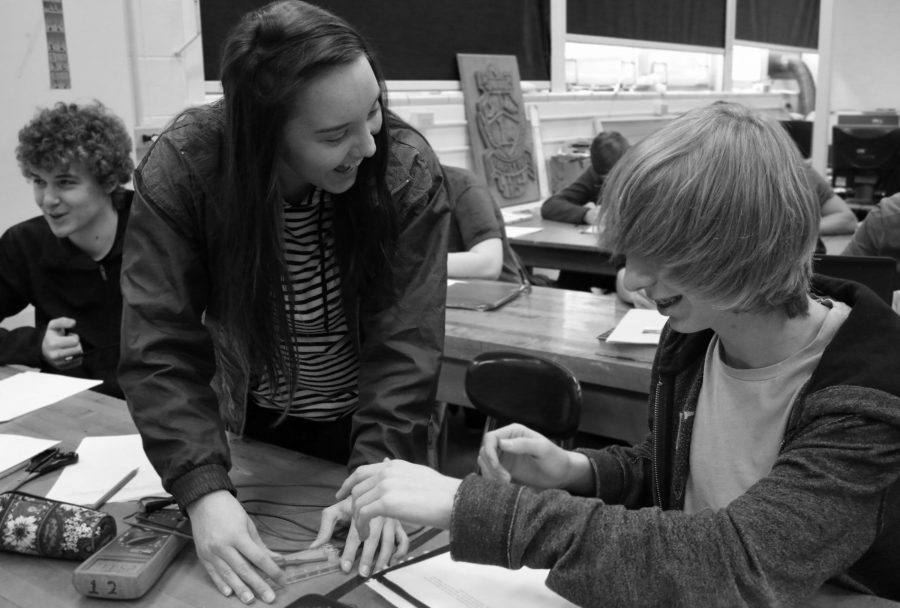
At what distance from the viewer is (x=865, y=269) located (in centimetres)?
210

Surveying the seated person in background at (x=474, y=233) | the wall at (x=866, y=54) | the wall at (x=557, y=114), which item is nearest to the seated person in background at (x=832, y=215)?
Result: the wall at (x=557, y=114)

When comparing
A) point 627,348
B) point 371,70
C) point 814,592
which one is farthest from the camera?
point 627,348

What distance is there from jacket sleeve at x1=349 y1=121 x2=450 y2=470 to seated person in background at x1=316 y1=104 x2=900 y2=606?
0.23 m

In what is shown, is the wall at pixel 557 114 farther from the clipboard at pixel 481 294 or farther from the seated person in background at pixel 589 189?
the clipboard at pixel 481 294

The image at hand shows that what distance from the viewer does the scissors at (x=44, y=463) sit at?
1.44m

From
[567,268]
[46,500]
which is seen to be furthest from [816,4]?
[46,500]

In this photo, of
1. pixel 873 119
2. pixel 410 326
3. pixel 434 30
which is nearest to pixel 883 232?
pixel 410 326

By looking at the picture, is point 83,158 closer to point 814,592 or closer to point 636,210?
point 636,210

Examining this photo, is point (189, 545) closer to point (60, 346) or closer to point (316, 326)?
point (316, 326)

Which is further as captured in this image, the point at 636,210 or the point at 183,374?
the point at 183,374

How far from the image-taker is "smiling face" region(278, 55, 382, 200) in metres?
1.16

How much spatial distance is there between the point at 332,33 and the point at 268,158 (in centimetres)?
20

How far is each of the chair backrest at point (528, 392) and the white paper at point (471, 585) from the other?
0.60m

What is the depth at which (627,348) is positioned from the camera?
209 cm
